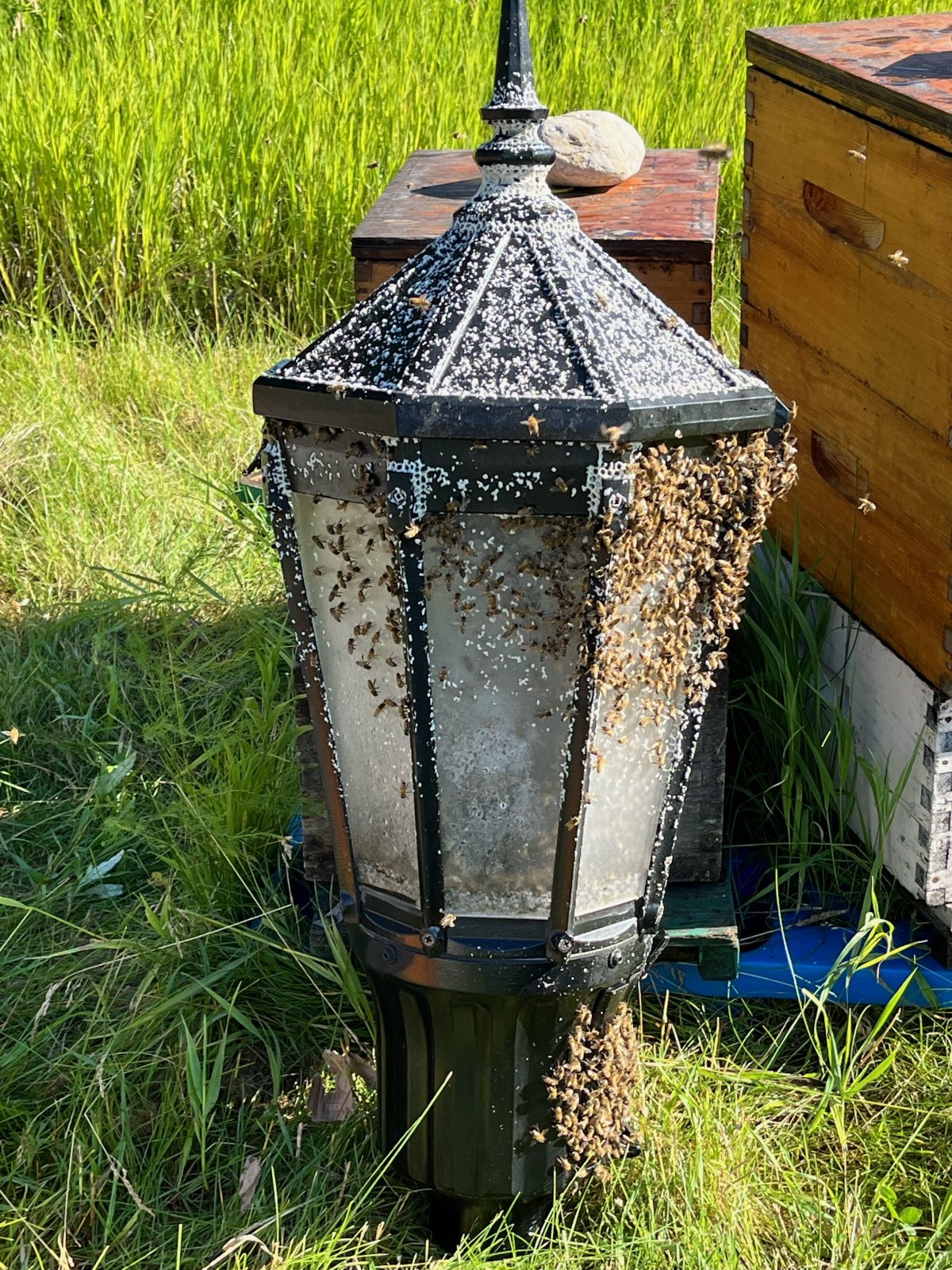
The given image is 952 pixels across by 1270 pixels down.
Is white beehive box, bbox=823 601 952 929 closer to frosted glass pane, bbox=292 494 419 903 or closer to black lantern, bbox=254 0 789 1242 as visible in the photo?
black lantern, bbox=254 0 789 1242

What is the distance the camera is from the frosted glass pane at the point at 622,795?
1513 mm

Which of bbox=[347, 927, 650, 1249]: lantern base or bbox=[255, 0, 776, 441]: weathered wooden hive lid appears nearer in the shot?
bbox=[255, 0, 776, 441]: weathered wooden hive lid

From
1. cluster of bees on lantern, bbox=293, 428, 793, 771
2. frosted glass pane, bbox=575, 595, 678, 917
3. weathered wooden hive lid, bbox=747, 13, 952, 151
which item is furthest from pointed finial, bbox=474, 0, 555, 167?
weathered wooden hive lid, bbox=747, 13, 952, 151

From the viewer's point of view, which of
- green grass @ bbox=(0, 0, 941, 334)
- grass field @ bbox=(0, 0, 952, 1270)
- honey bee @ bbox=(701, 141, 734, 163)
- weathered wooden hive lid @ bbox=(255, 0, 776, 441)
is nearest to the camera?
weathered wooden hive lid @ bbox=(255, 0, 776, 441)

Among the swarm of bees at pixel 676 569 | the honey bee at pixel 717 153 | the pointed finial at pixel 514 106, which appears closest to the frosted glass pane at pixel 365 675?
the swarm of bees at pixel 676 569

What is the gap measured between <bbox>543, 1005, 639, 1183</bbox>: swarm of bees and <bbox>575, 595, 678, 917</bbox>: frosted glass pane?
0.59ft

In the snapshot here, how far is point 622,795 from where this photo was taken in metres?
1.59

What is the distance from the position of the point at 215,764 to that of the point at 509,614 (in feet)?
4.32

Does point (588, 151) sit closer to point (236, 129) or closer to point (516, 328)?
point (516, 328)

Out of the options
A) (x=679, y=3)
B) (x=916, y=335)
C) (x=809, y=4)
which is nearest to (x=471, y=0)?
(x=679, y=3)

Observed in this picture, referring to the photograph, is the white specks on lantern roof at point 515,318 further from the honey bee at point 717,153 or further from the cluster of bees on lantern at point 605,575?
the honey bee at point 717,153

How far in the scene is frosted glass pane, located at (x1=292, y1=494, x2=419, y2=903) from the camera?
1.51 metres

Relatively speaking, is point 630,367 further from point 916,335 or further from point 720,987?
point 720,987

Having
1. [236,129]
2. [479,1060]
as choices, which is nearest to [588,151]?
[479,1060]
